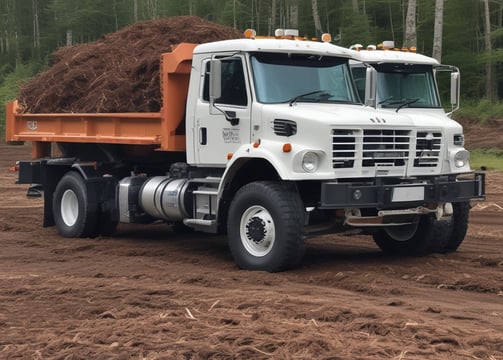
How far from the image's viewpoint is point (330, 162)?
1012 cm

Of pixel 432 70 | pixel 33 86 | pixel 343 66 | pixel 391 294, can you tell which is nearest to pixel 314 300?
pixel 391 294

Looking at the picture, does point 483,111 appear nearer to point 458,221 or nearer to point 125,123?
point 458,221

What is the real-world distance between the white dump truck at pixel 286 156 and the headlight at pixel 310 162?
0.01 m

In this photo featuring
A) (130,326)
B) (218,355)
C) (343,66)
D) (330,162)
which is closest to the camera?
(218,355)

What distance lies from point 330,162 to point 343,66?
1.94 metres

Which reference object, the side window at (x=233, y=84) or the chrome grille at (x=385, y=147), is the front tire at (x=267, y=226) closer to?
the chrome grille at (x=385, y=147)

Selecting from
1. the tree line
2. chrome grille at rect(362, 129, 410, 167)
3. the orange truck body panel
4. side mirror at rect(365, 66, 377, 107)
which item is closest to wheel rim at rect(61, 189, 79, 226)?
the orange truck body panel

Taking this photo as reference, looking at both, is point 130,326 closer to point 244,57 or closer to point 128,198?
point 244,57

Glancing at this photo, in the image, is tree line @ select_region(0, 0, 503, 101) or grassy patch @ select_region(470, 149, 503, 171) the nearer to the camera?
grassy patch @ select_region(470, 149, 503, 171)

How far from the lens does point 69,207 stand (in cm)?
1441

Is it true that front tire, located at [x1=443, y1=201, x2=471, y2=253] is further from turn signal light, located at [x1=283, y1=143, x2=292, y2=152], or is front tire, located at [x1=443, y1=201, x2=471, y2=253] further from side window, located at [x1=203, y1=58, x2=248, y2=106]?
side window, located at [x1=203, y1=58, x2=248, y2=106]

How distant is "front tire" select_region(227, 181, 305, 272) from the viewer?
1009 cm

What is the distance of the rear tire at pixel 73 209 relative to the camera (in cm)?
1379

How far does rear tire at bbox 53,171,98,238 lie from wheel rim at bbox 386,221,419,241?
474cm
